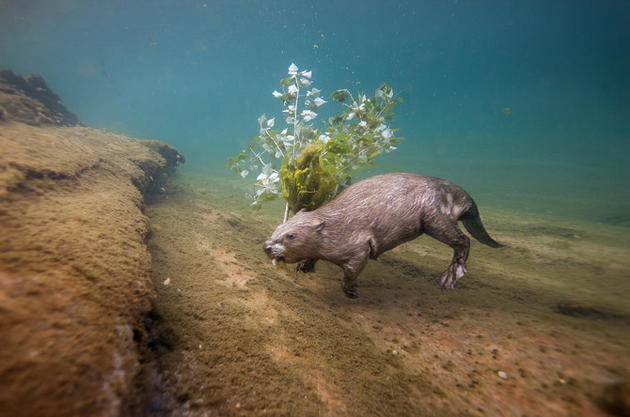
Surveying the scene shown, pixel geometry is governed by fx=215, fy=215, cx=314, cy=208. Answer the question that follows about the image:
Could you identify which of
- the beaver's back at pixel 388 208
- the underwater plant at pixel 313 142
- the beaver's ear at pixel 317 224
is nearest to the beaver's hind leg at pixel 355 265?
the beaver's back at pixel 388 208

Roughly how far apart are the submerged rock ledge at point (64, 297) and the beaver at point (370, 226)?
4.77ft

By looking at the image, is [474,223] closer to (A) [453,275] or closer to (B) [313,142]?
(A) [453,275]

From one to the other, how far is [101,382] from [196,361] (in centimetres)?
56

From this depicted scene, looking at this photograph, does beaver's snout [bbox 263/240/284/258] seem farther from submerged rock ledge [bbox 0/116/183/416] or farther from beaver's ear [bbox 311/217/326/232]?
submerged rock ledge [bbox 0/116/183/416]

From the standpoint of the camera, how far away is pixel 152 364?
1.38 m

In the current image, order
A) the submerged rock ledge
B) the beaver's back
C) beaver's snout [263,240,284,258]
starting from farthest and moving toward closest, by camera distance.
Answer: the beaver's back < beaver's snout [263,240,284,258] < the submerged rock ledge

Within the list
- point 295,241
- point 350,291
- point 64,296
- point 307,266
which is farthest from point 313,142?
point 64,296

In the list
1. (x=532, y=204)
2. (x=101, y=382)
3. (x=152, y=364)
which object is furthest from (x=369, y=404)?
(x=532, y=204)

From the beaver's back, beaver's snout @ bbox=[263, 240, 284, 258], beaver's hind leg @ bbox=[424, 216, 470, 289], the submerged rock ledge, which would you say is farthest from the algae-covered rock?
beaver's hind leg @ bbox=[424, 216, 470, 289]

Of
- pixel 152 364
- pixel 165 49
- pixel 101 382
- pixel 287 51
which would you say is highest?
pixel 287 51

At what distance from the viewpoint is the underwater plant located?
3.45 m

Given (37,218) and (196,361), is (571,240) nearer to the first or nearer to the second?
(196,361)

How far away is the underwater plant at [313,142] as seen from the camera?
3.45 m

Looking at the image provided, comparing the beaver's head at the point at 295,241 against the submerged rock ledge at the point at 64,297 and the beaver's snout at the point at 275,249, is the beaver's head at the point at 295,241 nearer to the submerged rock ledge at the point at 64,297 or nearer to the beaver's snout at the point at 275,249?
the beaver's snout at the point at 275,249
